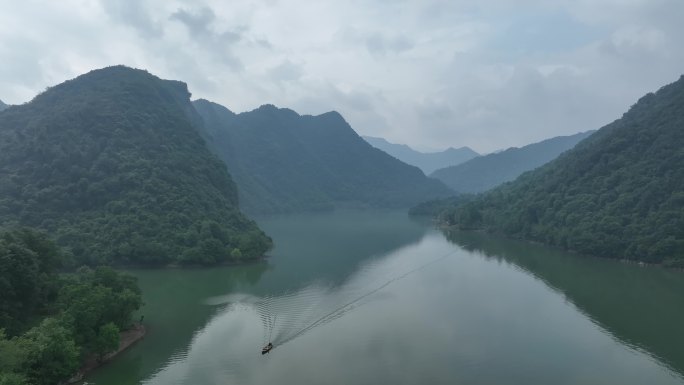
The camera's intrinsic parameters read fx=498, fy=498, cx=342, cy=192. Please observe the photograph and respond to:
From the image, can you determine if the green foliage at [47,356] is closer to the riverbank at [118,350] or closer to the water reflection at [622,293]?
the riverbank at [118,350]

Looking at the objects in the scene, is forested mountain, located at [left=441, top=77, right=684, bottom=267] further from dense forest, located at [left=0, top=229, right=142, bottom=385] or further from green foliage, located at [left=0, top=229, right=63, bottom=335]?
green foliage, located at [left=0, top=229, right=63, bottom=335]

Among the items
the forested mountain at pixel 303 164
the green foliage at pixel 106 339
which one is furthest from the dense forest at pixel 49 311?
the forested mountain at pixel 303 164

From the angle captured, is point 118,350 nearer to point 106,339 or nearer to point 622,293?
point 106,339

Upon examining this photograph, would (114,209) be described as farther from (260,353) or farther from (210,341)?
(260,353)

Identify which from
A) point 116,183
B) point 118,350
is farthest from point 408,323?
point 116,183

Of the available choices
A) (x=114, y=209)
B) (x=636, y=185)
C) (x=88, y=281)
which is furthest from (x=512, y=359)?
(x=636, y=185)

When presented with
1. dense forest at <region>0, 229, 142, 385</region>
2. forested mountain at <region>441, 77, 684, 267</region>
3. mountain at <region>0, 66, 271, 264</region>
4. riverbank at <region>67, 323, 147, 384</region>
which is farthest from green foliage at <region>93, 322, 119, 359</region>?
forested mountain at <region>441, 77, 684, 267</region>
